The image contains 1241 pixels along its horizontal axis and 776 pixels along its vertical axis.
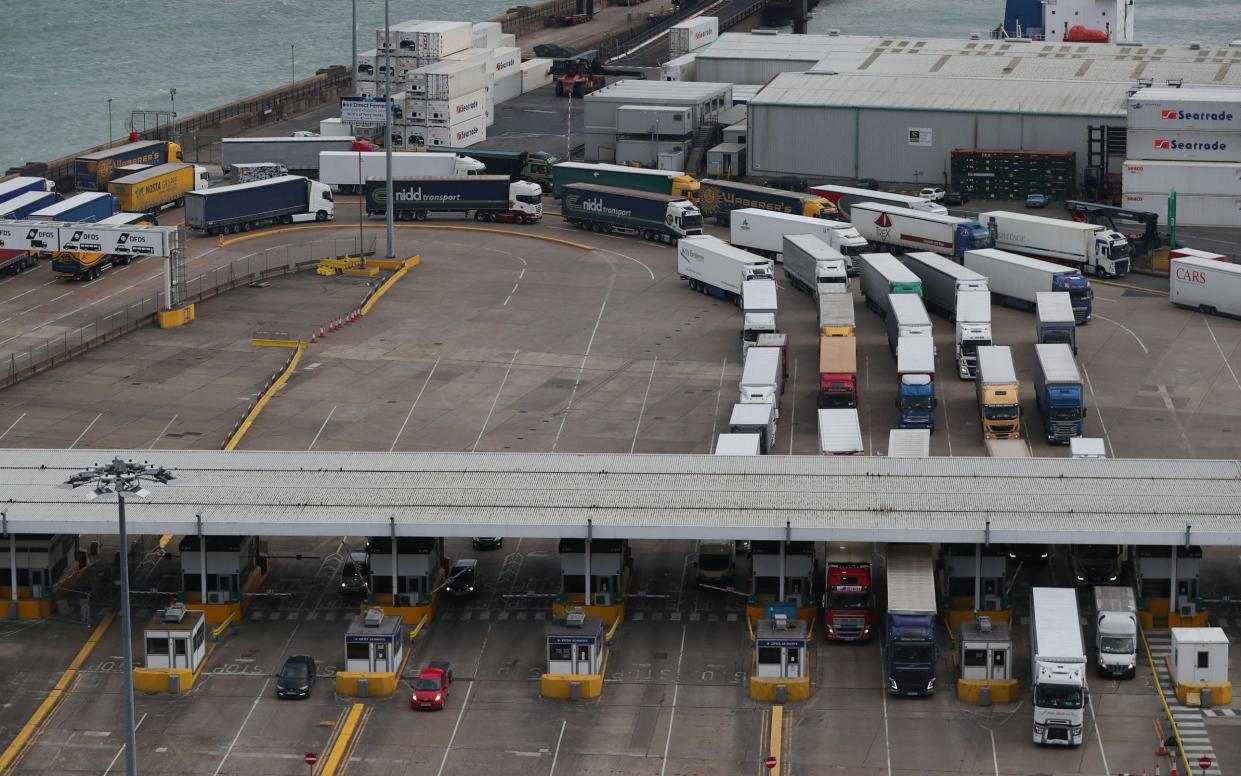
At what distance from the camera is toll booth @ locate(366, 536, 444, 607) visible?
6744 centimetres

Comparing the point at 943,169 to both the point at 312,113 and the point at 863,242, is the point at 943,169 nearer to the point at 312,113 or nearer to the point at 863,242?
the point at 863,242

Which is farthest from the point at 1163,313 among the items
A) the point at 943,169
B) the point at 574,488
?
the point at 574,488

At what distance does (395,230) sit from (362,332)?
25.2m

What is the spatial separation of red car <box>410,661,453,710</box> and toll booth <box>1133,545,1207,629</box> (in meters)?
22.3

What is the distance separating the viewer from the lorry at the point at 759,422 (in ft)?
268

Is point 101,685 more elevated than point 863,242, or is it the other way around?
point 863,242

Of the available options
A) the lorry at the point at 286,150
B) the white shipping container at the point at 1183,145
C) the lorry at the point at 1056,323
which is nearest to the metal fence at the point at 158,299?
the lorry at the point at 286,150

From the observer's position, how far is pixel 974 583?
219 feet

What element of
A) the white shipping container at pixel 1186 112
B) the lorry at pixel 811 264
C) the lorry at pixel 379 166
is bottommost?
the lorry at pixel 811 264

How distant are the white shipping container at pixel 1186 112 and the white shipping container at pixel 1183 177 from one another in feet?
7.26

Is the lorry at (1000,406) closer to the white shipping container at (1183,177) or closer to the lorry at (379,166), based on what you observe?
the white shipping container at (1183,177)

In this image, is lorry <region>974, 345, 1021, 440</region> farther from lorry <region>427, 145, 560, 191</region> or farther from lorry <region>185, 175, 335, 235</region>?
lorry <region>427, 145, 560, 191</region>

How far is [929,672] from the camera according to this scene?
202 feet

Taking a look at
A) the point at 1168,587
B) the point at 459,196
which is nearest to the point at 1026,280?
the point at 459,196
